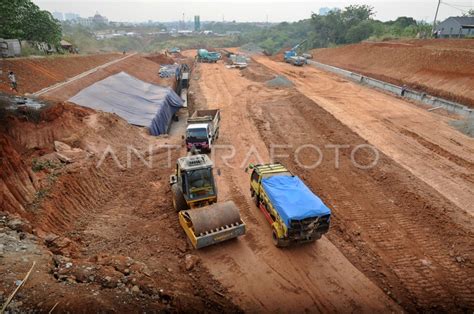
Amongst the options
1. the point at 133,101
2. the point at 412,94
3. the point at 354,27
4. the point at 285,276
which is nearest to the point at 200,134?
the point at 133,101

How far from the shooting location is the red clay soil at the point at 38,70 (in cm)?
2285

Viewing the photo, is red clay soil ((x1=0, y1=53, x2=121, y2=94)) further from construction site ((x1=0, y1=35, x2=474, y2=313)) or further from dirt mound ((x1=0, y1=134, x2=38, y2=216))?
dirt mound ((x1=0, y1=134, x2=38, y2=216))

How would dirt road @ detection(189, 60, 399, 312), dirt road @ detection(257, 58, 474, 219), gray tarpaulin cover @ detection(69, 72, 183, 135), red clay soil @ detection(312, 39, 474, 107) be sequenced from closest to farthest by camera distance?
dirt road @ detection(189, 60, 399, 312), dirt road @ detection(257, 58, 474, 219), gray tarpaulin cover @ detection(69, 72, 183, 135), red clay soil @ detection(312, 39, 474, 107)

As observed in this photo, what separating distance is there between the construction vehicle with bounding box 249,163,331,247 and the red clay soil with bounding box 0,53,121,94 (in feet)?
63.0

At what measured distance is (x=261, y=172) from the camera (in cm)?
1219

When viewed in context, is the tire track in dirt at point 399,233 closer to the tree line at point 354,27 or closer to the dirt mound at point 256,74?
the dirt mound at point 256,74

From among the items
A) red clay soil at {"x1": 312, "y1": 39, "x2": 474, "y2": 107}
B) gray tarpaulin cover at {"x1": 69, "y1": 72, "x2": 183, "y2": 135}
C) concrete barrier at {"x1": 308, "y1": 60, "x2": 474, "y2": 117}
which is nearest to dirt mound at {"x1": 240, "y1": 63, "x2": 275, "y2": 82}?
concrete barrier at {"x1": 308, "y1": 60, "x2": 474, "y2": 117}

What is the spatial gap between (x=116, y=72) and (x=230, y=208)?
27242 mm

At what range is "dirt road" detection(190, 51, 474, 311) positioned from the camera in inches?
348

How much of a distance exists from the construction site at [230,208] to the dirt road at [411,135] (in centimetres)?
14

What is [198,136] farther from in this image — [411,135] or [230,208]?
[411,135]

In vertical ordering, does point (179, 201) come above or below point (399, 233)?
above

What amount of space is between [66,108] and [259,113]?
46.4 feet

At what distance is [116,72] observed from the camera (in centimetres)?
3212
